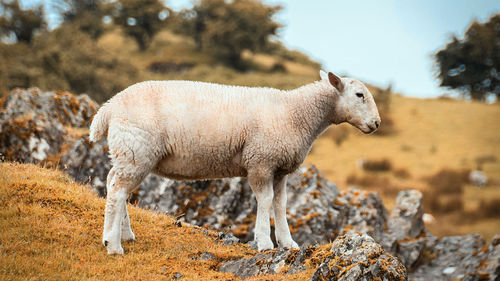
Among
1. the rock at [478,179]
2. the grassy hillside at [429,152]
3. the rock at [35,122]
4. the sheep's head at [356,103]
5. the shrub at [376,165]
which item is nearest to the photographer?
the sheep's head at [356,103]

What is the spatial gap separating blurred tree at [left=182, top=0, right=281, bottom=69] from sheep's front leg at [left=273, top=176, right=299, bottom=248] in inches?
2119

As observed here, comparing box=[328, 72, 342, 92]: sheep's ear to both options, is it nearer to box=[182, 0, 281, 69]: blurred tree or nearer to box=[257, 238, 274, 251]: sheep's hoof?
box=[257, 238, 274, 251]: sheep's hoof

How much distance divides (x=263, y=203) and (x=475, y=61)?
179 ft

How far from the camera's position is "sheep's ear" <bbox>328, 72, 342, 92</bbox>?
27.4ft

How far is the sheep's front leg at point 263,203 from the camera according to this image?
7855 millimetres

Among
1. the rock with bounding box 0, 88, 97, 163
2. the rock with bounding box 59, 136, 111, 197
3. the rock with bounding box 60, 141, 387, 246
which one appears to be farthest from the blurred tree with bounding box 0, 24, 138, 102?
the rock with bounding box 60, 141, 387, 246

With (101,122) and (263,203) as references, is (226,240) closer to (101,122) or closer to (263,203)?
(263,203)

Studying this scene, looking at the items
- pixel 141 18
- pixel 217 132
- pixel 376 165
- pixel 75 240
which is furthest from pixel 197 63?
pixel 75 240

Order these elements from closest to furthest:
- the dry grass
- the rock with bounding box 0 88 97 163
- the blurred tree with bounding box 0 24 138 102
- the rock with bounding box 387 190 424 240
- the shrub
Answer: the dry grass < the rock with bounding box 0 88 97 163 < the rock with bounding box 387 190 424 240 < the shrub < the blurred tree with bounding box 0 24 138 102

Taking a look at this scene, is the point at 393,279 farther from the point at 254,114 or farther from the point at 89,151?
the point at 89,151

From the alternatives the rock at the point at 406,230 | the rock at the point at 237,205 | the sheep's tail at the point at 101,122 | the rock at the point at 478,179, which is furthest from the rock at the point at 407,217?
the rock at the point at 478,179

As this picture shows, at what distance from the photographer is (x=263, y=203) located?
7.88m

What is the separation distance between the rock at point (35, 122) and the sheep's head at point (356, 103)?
27.3 feet

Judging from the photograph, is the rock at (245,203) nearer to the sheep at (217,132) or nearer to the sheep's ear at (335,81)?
the sheep at (217,132)
